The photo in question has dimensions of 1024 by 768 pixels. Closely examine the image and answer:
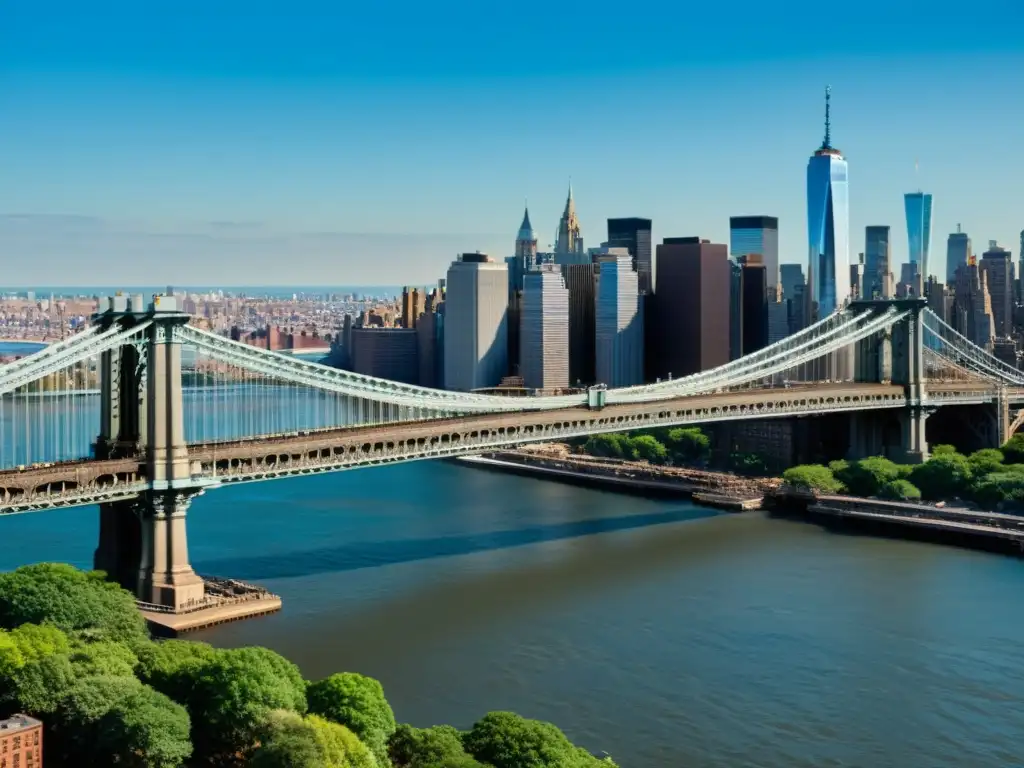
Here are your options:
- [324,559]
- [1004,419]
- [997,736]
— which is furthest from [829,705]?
[1004,419]

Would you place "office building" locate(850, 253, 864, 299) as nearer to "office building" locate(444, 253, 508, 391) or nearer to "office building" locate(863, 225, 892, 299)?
"office building" locate(863, 225, 892, 299)

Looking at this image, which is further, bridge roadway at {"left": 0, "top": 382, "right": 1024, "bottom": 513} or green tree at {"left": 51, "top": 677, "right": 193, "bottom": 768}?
bridge roadway at {"left": 0, "top": 382, "right": 1024, "bottom": 513}

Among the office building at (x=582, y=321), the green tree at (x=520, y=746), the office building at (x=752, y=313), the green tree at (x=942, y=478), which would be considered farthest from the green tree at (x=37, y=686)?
the office building at (x=752, y=313)

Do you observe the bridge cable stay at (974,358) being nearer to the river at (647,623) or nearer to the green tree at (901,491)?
the green tree at (901,491)

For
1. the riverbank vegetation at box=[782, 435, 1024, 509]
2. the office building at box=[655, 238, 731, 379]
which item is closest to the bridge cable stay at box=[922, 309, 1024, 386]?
the riverbank vegetation at box=[782, 435, 1024, 509]

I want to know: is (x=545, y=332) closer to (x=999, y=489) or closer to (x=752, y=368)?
(x=752, y=368)

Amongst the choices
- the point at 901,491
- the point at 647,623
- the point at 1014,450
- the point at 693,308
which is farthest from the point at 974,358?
the point at 647,623
